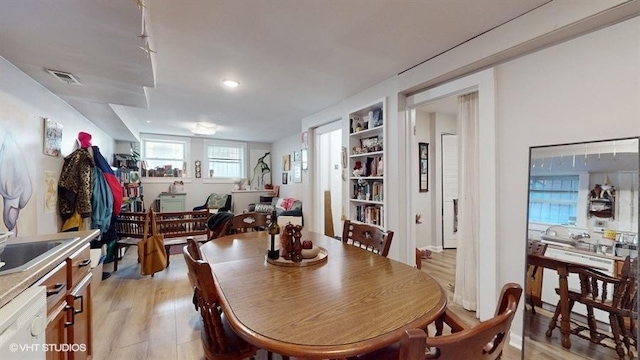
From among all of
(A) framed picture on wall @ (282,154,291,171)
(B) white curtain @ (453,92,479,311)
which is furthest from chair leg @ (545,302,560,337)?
(A) framed picture on wall @ (282,154,291,171)

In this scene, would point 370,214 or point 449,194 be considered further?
point 449,194

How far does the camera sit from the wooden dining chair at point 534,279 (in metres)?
1.83

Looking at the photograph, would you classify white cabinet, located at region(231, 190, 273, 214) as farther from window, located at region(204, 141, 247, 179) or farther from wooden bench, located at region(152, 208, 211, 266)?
wooden bench, located at region(152, 208, 211, 266)

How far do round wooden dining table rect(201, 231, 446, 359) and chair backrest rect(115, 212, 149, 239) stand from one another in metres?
2.56

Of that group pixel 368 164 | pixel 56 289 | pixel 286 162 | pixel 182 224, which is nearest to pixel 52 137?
pixel 182 224

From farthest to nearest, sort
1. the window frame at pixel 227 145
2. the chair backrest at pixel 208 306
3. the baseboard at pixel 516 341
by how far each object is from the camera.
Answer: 1. the window frame at pixel 227 145
2. the baseboard at pixel 516 341
3. the chair backrest at pixel 208 306

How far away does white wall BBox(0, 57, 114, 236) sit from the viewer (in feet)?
5.89

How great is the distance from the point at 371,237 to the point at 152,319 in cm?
206

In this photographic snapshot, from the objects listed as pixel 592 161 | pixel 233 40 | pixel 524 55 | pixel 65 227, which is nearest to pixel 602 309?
pixel 592 161

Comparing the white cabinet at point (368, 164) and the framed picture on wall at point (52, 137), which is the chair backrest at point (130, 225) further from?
the white cabinet at point (368, 164)

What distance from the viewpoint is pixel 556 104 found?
1.76m

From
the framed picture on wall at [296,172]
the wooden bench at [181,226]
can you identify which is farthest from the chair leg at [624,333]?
the framed picture on wall at [296,172]

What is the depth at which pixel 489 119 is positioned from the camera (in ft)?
6.83

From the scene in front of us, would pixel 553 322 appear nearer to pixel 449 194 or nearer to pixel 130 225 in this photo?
pixel 449 194
